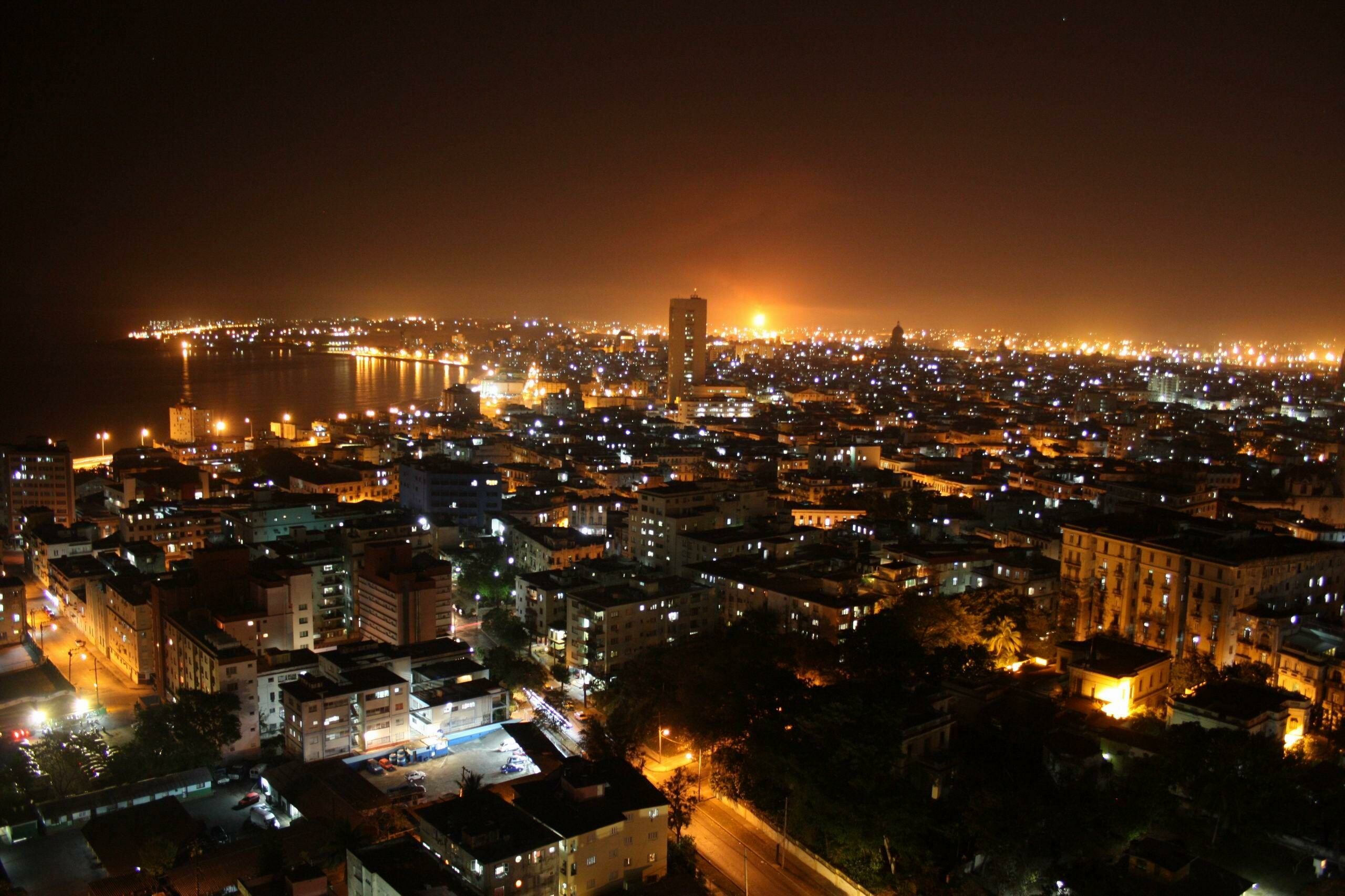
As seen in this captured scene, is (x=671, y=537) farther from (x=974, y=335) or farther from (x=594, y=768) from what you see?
(x=974, y=335)

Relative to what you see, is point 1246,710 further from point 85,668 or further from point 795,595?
point 85,668

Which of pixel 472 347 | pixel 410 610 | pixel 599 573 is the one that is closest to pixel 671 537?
pixel 599 573

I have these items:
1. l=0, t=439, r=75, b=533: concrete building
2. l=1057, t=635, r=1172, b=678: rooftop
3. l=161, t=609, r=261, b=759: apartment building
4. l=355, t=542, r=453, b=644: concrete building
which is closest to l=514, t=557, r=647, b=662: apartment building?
l=355, t=542, r=453, b=644: concrete building

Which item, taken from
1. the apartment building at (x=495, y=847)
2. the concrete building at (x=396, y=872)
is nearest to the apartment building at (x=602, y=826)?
the apartment building at (x=495, y=847)

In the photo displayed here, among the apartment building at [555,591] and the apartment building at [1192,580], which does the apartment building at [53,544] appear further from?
the apartment building at [1192,580]

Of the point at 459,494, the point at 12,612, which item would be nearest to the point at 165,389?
the point at 459,494

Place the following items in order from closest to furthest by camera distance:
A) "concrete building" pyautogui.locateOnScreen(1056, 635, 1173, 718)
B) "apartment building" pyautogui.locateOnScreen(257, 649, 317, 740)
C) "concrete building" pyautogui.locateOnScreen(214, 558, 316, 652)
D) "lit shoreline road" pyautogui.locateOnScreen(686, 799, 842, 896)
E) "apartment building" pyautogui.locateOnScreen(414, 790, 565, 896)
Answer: "apartment building" pyautogui.locateOnScreen(414, 790, 565, 896), "lit shoreline road" pyautogui.locateOnScreen(686, 799, 842, 896), "concrete building" pyautogui.locateOnScreen(1056, 635, 1173, 718), "apartment building" pyautogui.locateOnScreen(257, 649, 317, 740), "concrete building" pyautogui.locateOnScreen(214, 558, 316, 652)

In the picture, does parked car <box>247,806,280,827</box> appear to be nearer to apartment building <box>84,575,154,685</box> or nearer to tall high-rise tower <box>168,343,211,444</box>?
apartment building <box>84,575,154,685</box>
